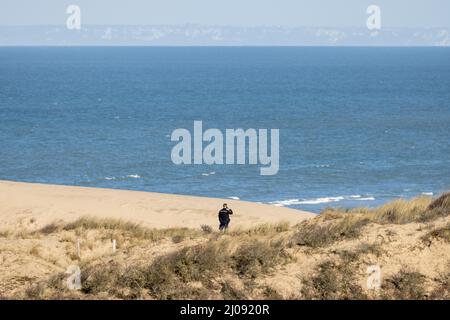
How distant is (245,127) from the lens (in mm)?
70188

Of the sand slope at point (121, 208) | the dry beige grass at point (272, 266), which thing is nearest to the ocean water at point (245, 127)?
the sand slope at point (121, 208)

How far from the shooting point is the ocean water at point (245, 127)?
144ft

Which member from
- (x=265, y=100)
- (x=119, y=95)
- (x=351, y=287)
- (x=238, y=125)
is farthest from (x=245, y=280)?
(x=119, y=95)

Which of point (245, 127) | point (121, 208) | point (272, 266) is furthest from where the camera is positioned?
point (245, 127)

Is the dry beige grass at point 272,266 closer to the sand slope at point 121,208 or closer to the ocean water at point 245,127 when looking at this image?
the sand slope at point 121,208

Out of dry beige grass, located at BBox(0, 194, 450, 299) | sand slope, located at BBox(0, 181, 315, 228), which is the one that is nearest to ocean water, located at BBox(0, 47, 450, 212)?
sand slope, located at BBox(0, 181, 315, 228)

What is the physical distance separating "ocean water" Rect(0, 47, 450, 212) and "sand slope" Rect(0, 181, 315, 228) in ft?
17.3

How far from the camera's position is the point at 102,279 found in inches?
579

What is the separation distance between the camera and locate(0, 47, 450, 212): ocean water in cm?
4403

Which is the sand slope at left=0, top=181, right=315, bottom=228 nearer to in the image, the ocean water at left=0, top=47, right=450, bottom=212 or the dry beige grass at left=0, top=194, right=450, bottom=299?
the ocean water at left=0, top=47, right=450, bottom=212

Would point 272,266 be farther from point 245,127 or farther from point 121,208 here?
point 245,127

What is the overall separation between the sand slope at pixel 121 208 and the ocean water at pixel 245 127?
208 inches

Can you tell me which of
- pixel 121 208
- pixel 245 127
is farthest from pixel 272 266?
pixel 245 127

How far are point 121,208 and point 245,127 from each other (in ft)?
128
